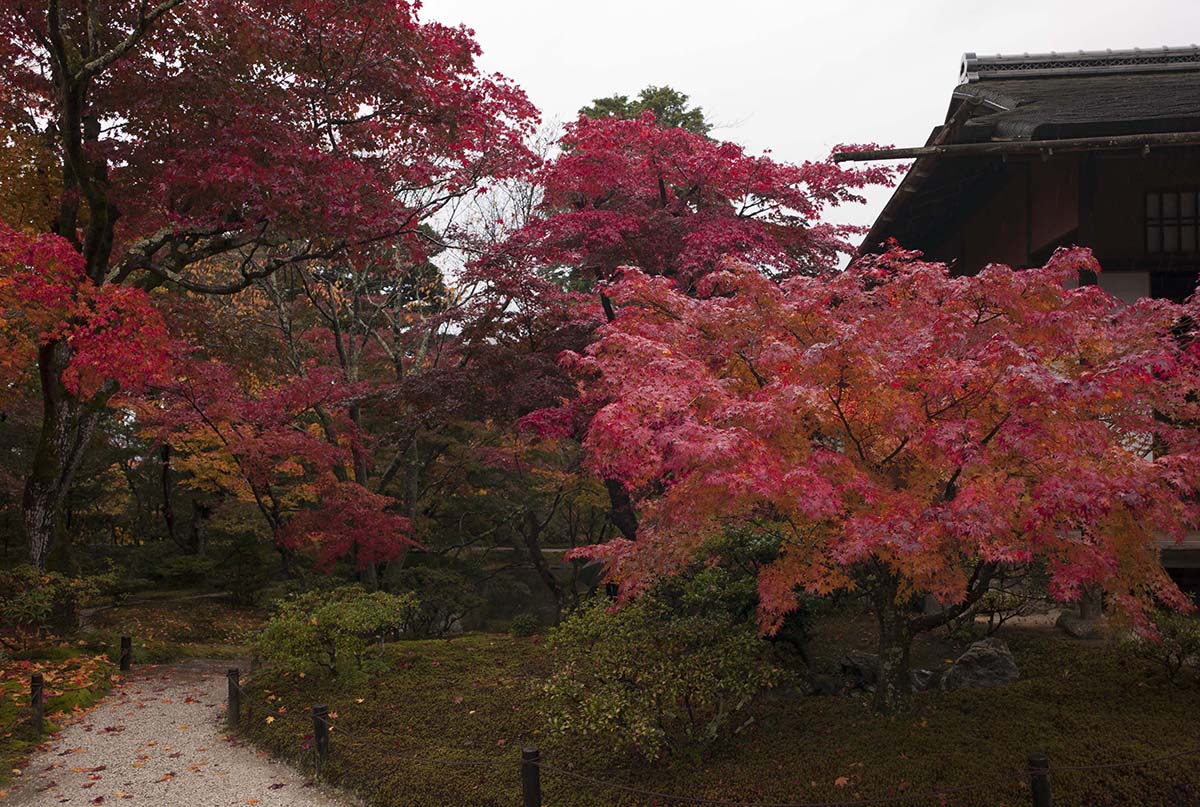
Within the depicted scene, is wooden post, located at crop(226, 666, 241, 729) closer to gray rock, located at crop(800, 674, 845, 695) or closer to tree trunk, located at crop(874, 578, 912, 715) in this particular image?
gray rock, located at crop(800, 674, 845, 695)

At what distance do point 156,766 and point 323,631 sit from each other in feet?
6.85

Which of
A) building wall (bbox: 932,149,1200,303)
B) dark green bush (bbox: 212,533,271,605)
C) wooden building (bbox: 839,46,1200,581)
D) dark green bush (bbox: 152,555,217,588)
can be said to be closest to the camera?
wooden building (bbox: 839,46,1200,581)

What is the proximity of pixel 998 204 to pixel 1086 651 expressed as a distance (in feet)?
20.4

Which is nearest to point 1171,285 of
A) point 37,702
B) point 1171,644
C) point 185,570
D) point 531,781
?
point 1171,644

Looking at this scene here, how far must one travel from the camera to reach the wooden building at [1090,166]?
8.63 metres

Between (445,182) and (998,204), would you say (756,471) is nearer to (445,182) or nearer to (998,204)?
(998,204)

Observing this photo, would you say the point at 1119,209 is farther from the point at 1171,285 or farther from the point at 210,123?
the point at 210,123

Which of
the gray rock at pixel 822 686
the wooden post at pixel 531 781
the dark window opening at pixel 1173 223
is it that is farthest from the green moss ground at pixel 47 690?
the dark window opening at pixel 1173 223

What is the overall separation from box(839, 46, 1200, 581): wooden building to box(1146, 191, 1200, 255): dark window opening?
0.04 ft

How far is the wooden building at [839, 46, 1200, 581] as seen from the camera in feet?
28.3

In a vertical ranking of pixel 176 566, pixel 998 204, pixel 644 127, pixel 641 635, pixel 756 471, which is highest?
pixel 644 127

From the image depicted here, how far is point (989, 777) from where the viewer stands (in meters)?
5.74

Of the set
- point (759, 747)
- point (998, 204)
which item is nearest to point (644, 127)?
point (998, 204)

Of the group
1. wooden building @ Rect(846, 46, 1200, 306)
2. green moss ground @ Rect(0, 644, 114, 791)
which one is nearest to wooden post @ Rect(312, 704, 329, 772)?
green moss ground @ Rect(0, 644, 114, 791)
